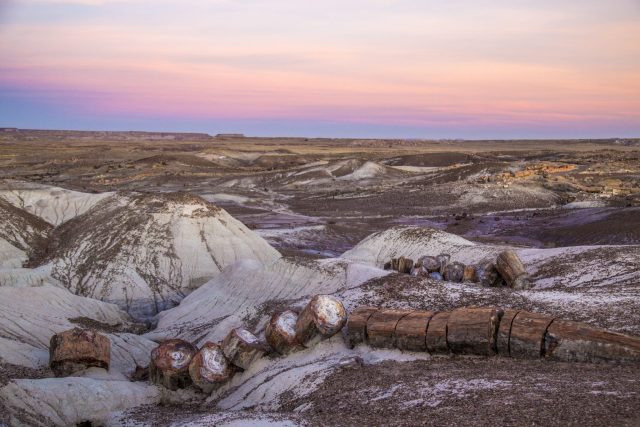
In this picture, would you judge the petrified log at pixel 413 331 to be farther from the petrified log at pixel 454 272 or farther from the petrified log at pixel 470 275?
the petrified log at pixel 454 272

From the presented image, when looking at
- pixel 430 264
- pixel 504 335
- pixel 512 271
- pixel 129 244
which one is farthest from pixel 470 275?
pixel 129 244

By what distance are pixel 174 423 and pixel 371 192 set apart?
54973 millimetres

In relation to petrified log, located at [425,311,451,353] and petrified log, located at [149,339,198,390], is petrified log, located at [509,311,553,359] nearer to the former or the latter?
petrified log, located at [425,311,451,353]

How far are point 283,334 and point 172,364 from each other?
2640 millimetres

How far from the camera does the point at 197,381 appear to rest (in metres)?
14.5

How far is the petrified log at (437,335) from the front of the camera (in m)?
12.6

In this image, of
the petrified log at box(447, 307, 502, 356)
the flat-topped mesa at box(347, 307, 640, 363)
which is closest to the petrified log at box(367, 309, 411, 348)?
the flat-topped mesa at box(347, 307, 640, 363)

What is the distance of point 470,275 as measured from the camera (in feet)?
67.5

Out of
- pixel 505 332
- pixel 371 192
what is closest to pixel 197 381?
pixel 505 332

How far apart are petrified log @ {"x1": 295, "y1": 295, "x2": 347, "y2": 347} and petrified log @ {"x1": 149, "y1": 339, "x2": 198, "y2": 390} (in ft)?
8.75

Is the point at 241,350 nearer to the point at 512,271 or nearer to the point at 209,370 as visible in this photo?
the point at 209,370

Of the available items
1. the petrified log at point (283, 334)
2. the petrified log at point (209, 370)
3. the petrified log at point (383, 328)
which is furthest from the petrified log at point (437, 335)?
the petrified log at point (209, 370)

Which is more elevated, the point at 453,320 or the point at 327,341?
the point at 453,320

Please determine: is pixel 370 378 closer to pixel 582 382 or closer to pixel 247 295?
pixel 582 382
